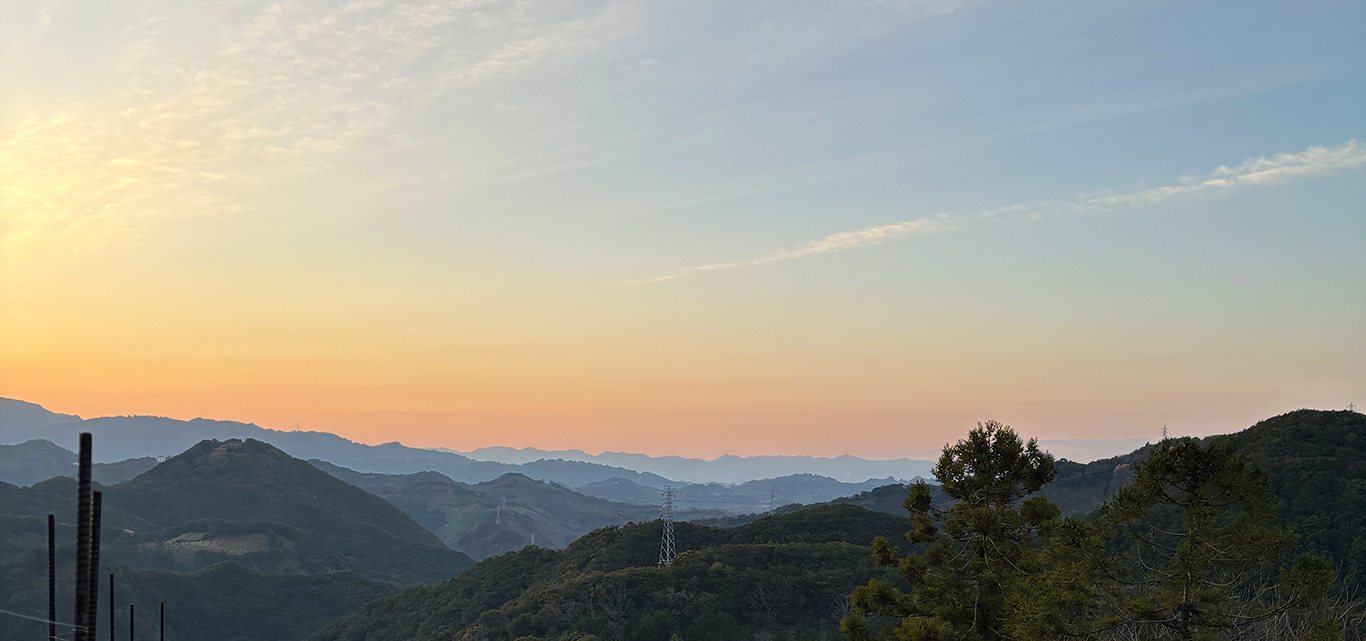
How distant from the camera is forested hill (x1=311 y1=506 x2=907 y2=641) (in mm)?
78375

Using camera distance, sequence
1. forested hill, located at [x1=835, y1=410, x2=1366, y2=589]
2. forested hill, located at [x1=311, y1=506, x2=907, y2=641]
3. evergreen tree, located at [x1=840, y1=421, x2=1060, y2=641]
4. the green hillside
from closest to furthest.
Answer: evergreen tree, located at [x1=840, y1=421, x2=1060, y2=641]
forested hill, located at [x1=835, y1=410, x2=1366, y2=589]
forested hill, located at [x1=311, y1=506, x2=907, y2=641]
the green hillside

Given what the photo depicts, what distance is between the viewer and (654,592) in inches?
3255

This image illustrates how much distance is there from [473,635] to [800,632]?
28328 millimetres

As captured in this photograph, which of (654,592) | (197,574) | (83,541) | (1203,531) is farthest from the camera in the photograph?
(197,574)

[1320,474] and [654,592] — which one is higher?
[1320,474]

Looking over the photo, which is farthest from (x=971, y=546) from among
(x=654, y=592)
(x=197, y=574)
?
(x=197, y=574)

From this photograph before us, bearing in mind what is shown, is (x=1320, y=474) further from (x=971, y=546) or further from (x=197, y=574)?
(x=197, y=574)

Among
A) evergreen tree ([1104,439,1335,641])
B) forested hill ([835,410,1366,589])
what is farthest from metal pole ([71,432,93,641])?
forested hill ([835,410,1366,589])

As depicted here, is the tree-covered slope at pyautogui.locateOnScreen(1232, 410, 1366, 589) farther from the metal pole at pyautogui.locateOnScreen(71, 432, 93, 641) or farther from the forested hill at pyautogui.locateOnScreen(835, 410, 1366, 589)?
the metal pole at pyautogui.locateOnScreen(71, 432, 93, 641)

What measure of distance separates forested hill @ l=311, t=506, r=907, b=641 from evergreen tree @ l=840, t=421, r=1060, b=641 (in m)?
44.7

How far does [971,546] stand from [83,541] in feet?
88.4

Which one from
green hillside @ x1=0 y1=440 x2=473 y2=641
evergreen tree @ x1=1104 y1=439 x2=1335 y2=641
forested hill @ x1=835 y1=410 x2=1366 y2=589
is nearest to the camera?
evergreen tree @ x1=1104 y1=439 x2=1335 y2=641

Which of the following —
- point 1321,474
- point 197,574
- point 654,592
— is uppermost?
point 1321,474

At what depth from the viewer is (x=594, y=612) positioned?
80.8m
